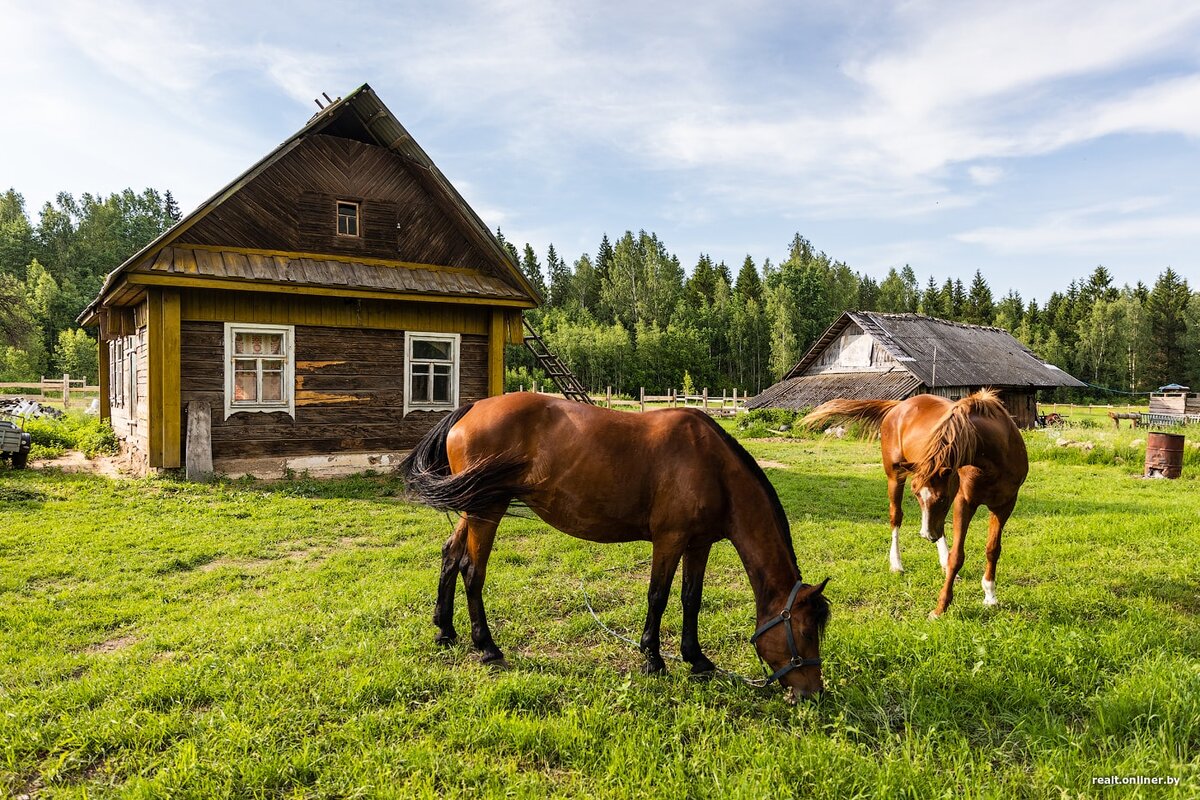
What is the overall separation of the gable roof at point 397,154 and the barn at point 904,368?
57.8 ft

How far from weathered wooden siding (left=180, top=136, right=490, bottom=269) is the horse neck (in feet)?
35.1

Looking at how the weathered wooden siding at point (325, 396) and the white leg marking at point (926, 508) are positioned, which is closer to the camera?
the white leg marking at point (926, 508)

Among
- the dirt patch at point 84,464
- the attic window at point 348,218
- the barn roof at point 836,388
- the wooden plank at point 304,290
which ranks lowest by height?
the dirt patch at point 84,464

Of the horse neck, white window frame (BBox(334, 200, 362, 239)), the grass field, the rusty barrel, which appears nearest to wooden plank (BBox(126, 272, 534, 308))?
white window frame (BBox(334, 200, 362, 239))

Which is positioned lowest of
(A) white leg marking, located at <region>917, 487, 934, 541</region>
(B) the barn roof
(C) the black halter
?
(C) the black halter

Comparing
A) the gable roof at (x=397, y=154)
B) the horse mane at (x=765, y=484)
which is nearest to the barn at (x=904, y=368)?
the gable roof at (x=397, y=154)

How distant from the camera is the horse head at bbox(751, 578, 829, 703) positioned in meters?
3.35

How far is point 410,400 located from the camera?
1244 cm

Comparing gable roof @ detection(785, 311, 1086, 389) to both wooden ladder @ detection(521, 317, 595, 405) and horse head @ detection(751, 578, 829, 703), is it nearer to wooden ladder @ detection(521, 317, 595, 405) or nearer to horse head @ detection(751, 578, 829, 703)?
wooden ladder @ detection(521, 317, 595, 405)

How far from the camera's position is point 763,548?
361 centimetres

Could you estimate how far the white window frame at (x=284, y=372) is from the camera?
1089 cm

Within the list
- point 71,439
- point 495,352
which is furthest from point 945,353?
point 71,439

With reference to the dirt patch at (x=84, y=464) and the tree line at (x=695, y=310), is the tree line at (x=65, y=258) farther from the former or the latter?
the dirt patch at (x=84, y=464)

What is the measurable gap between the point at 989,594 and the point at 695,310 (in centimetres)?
6549
